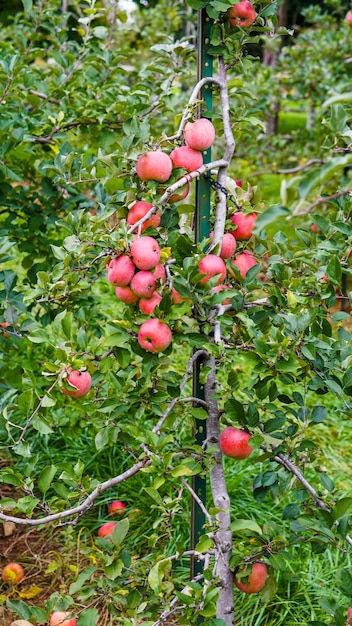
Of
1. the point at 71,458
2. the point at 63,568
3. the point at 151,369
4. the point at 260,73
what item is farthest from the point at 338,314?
the point at 260,73

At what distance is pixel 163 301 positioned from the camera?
1.18m

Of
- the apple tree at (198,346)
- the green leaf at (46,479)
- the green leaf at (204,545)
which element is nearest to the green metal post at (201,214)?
Answer: the apple tree at (198,346)

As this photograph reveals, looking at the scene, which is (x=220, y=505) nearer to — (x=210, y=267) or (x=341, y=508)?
(x=341, y=508)

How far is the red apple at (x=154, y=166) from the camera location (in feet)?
3.94

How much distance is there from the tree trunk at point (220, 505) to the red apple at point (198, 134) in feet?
1.41

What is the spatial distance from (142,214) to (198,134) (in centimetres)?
19

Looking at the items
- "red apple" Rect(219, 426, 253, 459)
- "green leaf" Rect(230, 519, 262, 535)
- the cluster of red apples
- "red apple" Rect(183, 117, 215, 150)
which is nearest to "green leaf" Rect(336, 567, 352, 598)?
"green leaf" Rect(230, 519, 262, 535)

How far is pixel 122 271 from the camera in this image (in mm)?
1152

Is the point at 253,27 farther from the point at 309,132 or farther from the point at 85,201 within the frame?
the point at 309,132

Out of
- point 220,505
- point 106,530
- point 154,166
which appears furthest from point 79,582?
point 154,166

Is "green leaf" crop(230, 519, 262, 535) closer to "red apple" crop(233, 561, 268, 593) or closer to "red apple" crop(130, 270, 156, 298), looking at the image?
"red apple" crop(233, 561, 268, 593)

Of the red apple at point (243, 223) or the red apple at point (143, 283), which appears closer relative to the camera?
the red apple at point (143, 283)

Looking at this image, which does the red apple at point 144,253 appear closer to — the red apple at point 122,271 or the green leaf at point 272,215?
the red apple at point 122,271

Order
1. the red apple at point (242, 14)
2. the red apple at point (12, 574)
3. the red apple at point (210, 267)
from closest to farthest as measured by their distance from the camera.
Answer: the red apple at point (210, 267), the red apple at point (242, 14), the red apple at point (12, 574)
